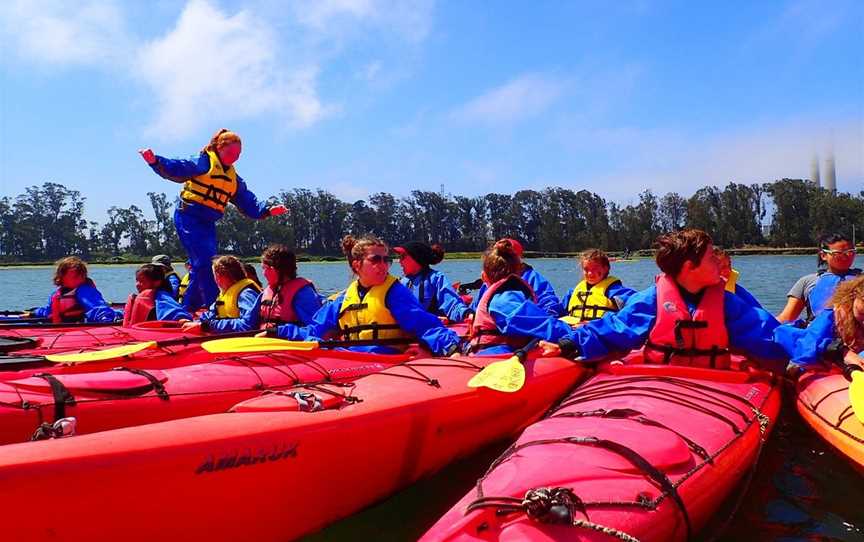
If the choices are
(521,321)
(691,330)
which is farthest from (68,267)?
(691,330)

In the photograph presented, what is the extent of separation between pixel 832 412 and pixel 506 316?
1.94 m

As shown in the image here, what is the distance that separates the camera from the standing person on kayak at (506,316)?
439 centimetres

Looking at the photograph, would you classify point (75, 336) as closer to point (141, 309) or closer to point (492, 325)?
point (141, 309)

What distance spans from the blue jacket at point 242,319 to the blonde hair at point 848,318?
14.5 ft

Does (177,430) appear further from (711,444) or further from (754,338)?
(754,338)

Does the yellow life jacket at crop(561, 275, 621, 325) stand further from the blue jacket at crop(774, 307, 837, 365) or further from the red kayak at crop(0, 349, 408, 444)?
the red kayak at crop(0, 349, 408, 444)

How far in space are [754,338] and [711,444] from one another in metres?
1.34

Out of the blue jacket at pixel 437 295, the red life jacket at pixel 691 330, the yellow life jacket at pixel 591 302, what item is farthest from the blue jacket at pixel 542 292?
the red life jacket at pixel 691 330

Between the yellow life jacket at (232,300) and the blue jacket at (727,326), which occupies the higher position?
the yellow life jacket at (232,300)

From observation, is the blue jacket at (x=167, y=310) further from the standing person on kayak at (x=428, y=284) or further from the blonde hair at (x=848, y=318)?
the blonde hair at (x=848, y=318)

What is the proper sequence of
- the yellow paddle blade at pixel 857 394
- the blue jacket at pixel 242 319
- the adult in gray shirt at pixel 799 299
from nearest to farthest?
the yellow paddle blade at pixel 857 394 → the blue jacket at pixel 242 319 → the adult in gray shirt at pixel 799 299

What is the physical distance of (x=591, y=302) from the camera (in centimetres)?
740

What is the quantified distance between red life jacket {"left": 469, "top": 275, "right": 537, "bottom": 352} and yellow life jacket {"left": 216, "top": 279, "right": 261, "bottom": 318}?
2.74 meters

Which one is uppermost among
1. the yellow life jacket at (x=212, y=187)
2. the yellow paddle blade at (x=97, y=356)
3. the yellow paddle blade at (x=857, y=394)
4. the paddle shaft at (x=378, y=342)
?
the yellow life jacket at (x=212, y=187)
